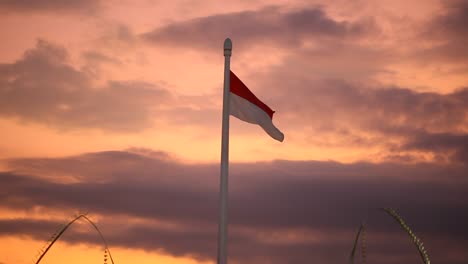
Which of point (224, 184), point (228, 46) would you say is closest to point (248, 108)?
point (228, 46)

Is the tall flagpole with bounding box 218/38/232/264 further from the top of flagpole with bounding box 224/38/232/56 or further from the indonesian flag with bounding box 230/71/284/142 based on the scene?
the indonesian flag with bounding box 230/71/284/142

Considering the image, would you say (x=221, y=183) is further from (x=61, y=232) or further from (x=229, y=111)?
(x=61, y=232)

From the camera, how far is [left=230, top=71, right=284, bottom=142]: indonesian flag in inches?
1601


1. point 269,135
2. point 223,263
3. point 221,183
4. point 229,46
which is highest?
point 229,46

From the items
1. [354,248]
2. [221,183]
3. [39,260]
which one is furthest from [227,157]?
[354,248]

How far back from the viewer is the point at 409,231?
5888 cm

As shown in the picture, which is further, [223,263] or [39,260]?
[39,260]

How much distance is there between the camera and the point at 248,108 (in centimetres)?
4091

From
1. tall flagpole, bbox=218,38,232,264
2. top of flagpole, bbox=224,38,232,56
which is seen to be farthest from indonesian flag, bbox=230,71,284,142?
top of flagpole, bbox=224,38,232,56

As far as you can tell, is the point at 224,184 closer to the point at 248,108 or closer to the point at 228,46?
the point at 248,108

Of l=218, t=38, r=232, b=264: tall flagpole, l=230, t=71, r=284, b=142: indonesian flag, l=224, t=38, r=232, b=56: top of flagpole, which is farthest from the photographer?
l=230, t=71, r=284, b=142: indonesian flag

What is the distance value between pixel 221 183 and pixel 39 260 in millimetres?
22636

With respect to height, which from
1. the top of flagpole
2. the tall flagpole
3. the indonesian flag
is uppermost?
the top of flagpole

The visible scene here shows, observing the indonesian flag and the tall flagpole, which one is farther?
the indonesian flag
